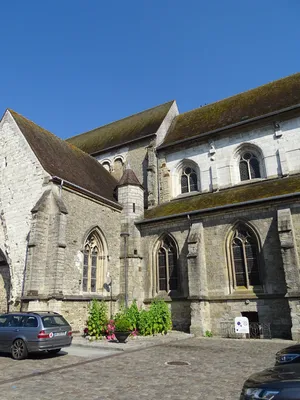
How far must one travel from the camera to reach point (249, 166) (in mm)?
18531

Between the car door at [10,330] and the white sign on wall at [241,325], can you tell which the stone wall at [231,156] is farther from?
A: the car door at [10,330]

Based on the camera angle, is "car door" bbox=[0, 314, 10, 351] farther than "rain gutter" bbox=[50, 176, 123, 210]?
No

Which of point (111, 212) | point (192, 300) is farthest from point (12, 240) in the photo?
point (192, 300)

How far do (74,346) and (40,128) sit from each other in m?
13.0

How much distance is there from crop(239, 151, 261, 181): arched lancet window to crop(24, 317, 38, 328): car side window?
1356 cm

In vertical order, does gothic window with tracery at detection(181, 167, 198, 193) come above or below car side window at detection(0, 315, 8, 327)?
above

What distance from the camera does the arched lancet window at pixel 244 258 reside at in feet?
48.3

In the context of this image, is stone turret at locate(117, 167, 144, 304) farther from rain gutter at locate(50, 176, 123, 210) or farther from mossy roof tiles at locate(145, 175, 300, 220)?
mossy roof tiles at locate(145, 175, 300, 220)

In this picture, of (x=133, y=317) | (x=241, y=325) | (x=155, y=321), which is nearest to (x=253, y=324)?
(x=241, y=325)

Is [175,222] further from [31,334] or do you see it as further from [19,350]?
[19,350]

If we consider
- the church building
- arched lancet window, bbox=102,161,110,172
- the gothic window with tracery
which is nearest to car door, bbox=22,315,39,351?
the church building

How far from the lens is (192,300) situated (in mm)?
14438

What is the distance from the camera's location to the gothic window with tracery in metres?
20.1

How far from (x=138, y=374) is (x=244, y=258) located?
930cm
